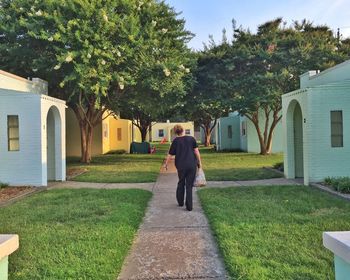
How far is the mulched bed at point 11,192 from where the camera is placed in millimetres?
9592

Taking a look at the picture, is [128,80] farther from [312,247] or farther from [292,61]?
[312,247]

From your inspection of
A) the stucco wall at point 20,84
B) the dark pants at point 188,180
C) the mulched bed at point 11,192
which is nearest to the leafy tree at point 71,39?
the stucco wall at point 20,84

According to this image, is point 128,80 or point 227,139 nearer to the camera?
point 128,80

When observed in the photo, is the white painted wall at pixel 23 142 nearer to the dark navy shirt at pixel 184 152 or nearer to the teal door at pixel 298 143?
the dark navy shirt at pixel 184 152

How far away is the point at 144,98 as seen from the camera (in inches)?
757

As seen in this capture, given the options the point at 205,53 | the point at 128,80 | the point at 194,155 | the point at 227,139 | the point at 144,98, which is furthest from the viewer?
the point at 227,139

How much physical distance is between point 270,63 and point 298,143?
907cm

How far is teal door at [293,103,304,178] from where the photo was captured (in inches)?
502

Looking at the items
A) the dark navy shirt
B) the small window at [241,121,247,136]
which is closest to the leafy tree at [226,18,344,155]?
the small window at [241,121,247,136]

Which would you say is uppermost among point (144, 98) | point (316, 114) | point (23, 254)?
point (144, 98)

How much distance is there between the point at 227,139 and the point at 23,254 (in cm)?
2812

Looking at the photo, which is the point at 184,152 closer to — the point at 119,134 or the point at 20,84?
the point at 20,84

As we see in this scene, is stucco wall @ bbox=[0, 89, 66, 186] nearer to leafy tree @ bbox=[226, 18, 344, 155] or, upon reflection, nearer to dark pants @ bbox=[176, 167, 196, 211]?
dark pants @ bbox=[176, 167, 196, 211]

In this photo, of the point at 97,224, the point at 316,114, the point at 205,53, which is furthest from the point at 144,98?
the point at 97,224
